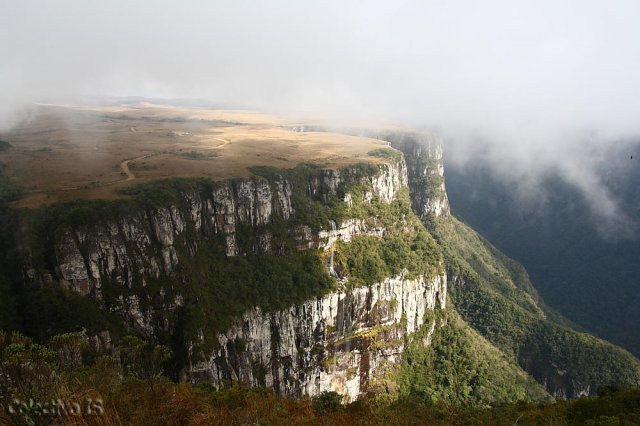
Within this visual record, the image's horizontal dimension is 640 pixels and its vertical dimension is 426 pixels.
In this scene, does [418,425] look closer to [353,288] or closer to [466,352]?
[353,288]

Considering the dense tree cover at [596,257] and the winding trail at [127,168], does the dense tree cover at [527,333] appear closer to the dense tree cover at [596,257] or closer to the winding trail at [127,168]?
the dense tree cover at [596,257]

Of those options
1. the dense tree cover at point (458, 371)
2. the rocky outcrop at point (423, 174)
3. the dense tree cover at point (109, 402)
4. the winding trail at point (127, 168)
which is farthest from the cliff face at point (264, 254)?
the rocky outcrop at point (423, 174)

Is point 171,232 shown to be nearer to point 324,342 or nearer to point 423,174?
point 324,342

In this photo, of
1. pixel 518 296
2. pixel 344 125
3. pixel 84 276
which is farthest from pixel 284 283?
pixel 344 125

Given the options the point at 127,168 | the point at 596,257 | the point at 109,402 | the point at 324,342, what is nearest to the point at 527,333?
the point at 324,342

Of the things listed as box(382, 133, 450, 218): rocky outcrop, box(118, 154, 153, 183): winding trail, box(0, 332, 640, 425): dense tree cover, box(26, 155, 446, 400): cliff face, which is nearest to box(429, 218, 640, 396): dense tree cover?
box(382, 133, 450, 218): rocky outcrop

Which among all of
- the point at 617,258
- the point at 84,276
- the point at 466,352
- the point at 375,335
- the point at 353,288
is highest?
the point at 84,276

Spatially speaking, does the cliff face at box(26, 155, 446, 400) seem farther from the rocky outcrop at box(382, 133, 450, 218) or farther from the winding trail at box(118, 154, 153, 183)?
the rocky outcrop at box(382, 133, 450, 218)
